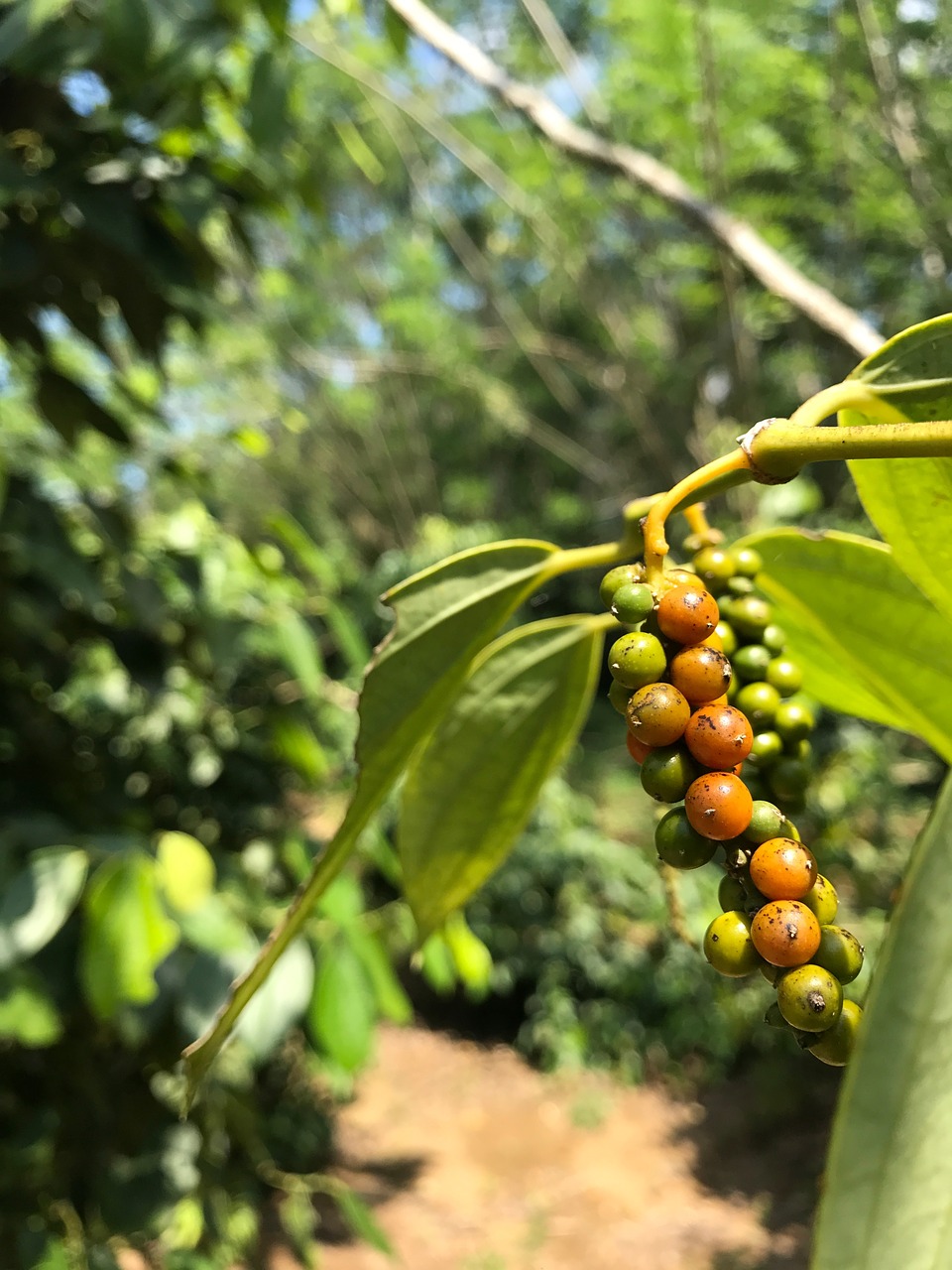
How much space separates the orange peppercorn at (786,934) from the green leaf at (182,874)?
523 millimetres

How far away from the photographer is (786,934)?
19cm

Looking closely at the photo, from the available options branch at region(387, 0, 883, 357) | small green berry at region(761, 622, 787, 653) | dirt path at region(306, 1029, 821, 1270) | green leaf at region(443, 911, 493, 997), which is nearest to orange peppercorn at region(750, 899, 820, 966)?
small green berry at region(761, 622, 787, 653)

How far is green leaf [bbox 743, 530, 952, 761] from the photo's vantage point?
30 cm

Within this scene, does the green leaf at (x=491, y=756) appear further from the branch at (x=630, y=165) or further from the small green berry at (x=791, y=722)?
the branch at (x=630, y=165)

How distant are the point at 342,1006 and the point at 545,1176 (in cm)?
210

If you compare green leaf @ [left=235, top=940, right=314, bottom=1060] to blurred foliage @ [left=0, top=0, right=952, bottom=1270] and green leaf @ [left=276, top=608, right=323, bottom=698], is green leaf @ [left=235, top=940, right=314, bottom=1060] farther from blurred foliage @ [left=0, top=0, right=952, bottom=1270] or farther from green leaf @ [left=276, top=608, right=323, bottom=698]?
green leaf @ [left=276, top=608, right=323, bottom=698]

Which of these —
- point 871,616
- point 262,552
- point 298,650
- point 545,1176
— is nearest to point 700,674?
point 871,616

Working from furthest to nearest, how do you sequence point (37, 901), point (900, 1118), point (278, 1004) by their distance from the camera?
point (278, 1004), point (37, 901), point (900, 1118)

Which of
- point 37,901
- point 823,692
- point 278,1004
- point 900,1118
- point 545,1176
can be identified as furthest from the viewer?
point 545,1176

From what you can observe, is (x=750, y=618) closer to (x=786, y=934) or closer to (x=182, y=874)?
(x=786, y=934)

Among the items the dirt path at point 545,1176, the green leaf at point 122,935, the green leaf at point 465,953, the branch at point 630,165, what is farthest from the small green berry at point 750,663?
the dirt path at point 545,1176

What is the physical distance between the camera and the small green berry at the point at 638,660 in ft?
0.71

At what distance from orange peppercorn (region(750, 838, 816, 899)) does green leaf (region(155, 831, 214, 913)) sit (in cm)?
52

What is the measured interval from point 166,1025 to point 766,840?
82 centimetres
